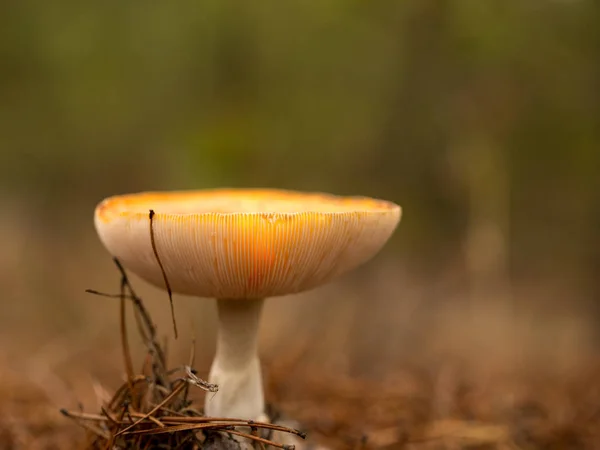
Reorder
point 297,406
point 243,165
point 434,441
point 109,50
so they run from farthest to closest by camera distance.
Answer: point 109,50 → point 243,165 → point 297,406 → point 434,441

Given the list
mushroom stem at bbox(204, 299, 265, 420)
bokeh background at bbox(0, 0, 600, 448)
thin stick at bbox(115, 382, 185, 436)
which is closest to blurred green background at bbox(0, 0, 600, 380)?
bokeh background at bbox(0, 0, 600, 448)

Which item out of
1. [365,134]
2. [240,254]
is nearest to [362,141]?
[365,134]

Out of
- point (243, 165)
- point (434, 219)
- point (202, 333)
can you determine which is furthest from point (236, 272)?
point (434, 219)

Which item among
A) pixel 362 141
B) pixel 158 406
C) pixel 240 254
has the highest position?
pixel 362 141

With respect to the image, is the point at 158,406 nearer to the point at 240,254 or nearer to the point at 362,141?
the point at 240,254

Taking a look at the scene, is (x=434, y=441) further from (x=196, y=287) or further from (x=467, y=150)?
(x=467, y=150)

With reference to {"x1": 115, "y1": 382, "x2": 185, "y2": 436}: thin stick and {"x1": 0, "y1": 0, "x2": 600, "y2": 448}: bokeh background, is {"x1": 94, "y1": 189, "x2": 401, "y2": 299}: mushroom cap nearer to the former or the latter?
{"x1": 115, "y1": 382, "x2": 185, "y2": 436}: thin stick
